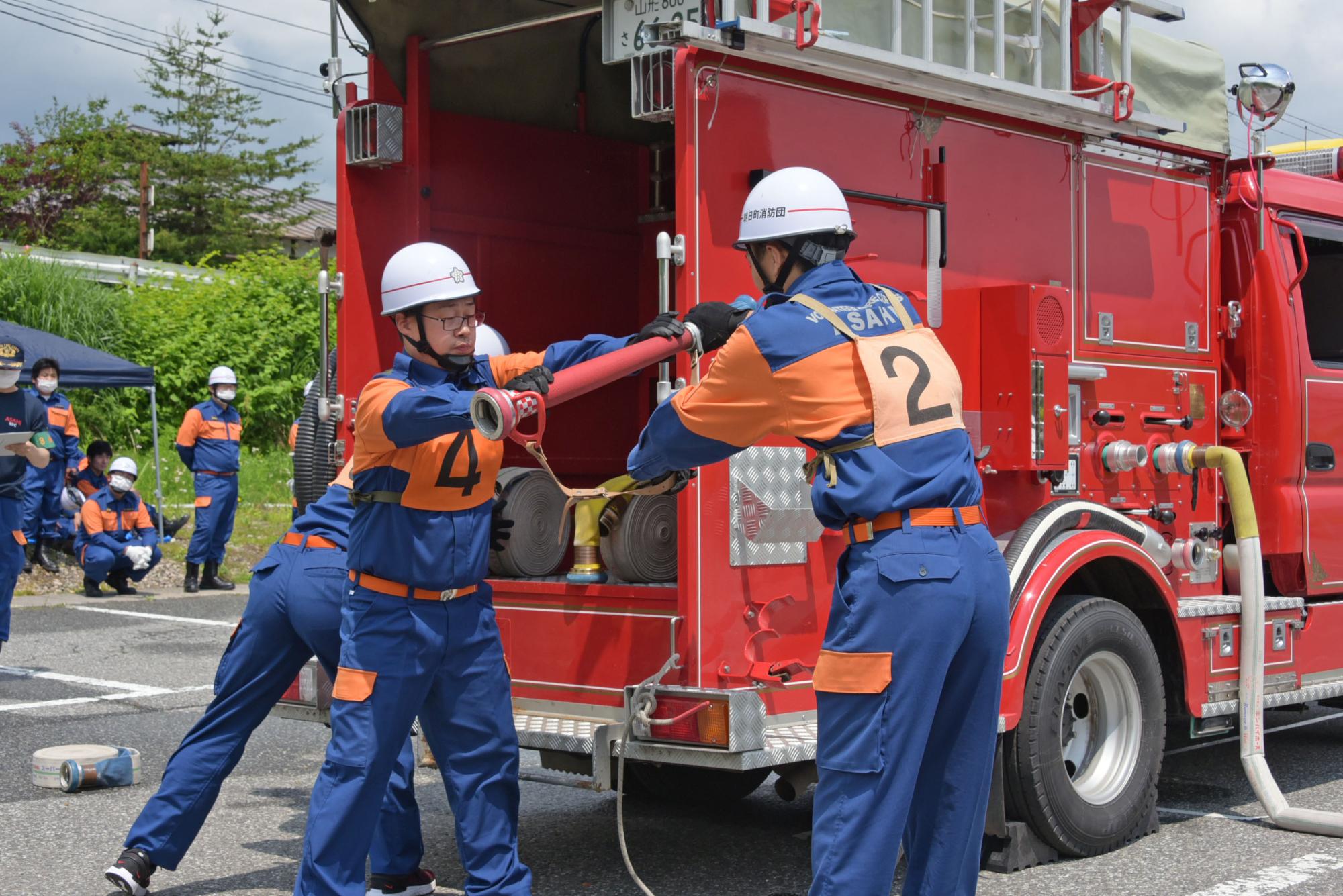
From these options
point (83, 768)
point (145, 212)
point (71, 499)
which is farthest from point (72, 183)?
point (83, 768)

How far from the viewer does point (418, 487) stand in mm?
4582

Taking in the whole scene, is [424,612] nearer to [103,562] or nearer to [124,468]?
[103,562]

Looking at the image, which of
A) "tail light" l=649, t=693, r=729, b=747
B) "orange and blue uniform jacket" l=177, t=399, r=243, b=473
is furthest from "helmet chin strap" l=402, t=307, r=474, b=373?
"orange and blue uniform jacket" l=177, t=399, r=243, b=473

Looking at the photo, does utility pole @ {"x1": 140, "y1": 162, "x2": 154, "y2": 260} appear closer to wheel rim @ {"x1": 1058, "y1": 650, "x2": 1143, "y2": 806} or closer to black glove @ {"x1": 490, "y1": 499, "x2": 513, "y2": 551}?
black glove @ {"x1": 490, "y1": 499, "x2": 513, "y2": 551}

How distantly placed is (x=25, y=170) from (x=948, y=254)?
139 ft

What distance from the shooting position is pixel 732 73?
501cm

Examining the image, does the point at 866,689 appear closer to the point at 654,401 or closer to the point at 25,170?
the point at 654,401

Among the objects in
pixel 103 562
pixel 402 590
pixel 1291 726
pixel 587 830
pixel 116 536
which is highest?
pixel 402 590

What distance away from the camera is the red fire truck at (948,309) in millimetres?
4992

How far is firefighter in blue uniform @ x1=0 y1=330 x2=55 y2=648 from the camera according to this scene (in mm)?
9000

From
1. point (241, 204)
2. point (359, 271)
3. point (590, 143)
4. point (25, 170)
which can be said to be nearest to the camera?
point (359, 271)

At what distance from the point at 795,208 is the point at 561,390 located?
857 millimetres

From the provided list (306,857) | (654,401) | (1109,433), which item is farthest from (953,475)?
(654,401)

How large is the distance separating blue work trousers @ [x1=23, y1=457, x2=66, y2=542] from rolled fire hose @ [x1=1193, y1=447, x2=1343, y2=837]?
11.6 metres
